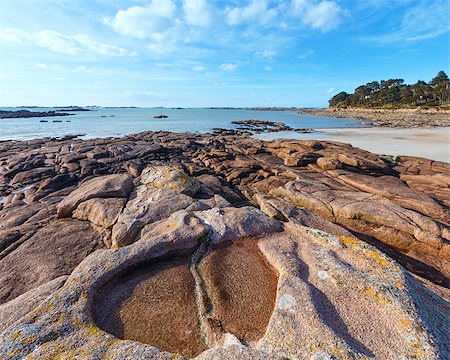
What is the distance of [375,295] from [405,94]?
607 feet

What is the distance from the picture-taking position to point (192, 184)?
14961mm

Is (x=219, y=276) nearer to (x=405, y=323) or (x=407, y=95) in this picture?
(x=405, y=323)

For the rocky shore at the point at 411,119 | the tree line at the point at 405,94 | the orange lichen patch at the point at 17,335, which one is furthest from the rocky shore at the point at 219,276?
the tree line at the point at 405,94

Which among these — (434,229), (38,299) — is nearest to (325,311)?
(38,299)

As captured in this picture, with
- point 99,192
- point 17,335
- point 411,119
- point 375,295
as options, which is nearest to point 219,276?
point 375,295

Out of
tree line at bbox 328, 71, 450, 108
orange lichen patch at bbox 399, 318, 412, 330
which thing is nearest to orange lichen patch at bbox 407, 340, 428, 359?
orange lichen patch at bbox 399, 318, 412, 330

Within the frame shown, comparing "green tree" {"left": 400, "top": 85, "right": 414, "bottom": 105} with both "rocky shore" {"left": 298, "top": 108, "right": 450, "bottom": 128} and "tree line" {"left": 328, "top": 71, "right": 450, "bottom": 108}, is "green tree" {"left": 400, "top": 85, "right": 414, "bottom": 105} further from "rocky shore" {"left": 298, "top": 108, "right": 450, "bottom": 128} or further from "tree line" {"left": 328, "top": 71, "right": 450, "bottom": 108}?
"rocky shore" {"left": 298, "top": 108, "right": 450, "bottom": 128}

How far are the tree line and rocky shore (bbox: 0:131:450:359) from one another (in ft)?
483

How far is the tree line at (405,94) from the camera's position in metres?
131

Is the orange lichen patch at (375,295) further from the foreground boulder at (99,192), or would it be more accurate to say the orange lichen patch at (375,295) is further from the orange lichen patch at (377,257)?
the foreground boulder at (99,192)

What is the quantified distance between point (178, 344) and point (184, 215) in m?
4.80

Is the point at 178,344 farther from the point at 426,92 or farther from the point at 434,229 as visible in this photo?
the point at 426,92

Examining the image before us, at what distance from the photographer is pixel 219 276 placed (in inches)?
278

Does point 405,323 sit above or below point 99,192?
above
